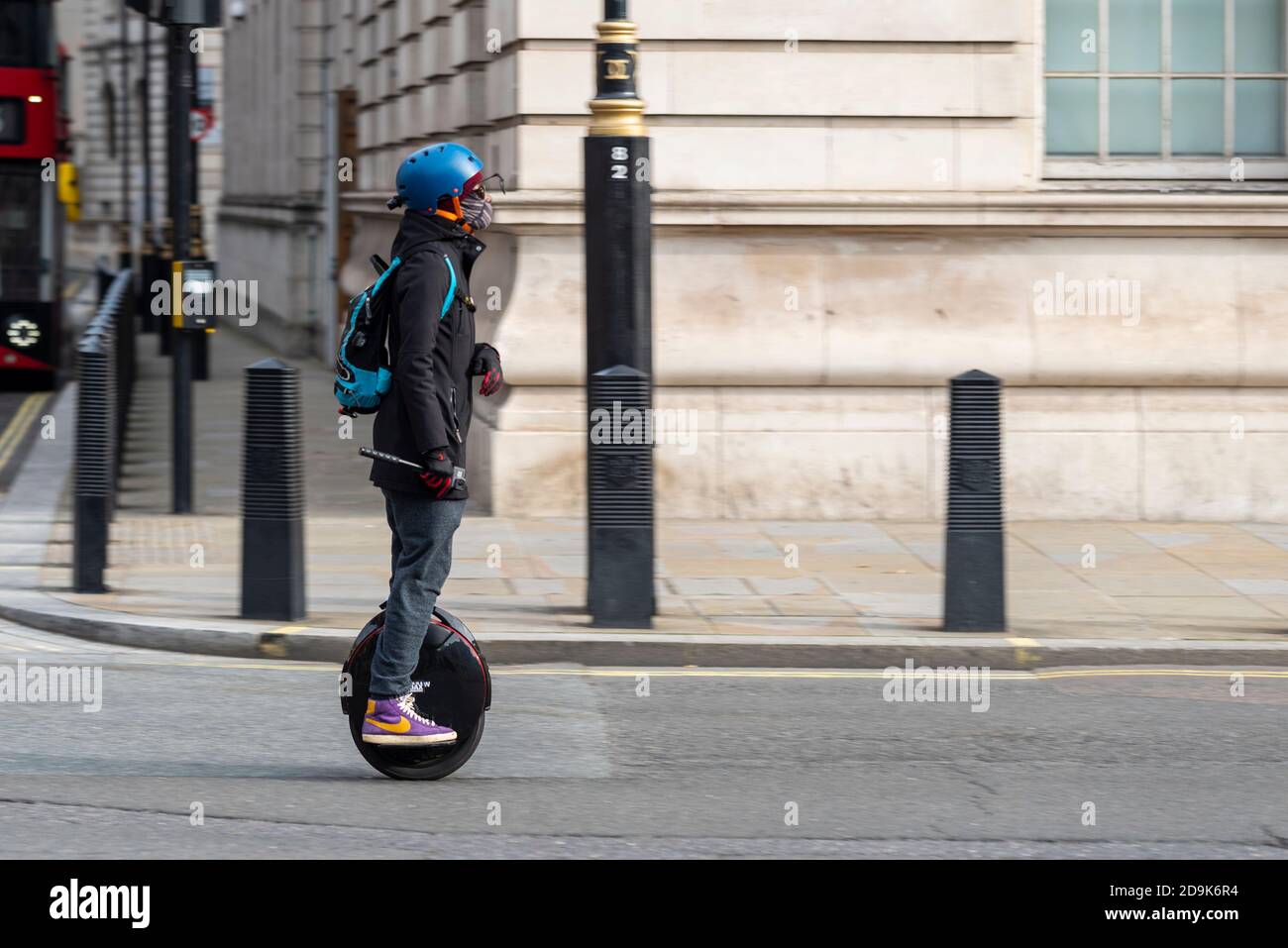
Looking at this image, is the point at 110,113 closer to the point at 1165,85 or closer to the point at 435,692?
the point at 1165,85

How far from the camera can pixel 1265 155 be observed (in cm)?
1326

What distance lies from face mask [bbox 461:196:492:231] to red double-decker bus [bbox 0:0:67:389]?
48.5 ft

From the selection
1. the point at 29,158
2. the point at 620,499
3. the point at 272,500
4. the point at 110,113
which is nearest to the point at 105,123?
the point at 110,113

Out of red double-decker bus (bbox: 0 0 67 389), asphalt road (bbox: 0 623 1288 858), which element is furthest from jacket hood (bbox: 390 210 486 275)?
red double-decker bus (bbox: 0 0 67 389)

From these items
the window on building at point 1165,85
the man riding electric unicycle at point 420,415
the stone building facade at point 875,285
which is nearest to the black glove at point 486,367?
the man riding electric unicycle at point 420,415

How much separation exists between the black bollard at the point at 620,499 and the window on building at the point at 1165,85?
500cm

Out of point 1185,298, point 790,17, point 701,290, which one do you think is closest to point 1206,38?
point 1185,298

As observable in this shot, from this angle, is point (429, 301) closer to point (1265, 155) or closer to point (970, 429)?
point (970, 429)

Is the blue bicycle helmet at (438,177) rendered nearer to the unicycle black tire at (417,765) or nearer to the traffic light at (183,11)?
the unicycle black tire at (417,765)

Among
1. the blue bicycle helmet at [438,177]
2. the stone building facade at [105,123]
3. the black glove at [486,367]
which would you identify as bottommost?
the black glove at [486,367]

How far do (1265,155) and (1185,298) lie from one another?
1.29 metres

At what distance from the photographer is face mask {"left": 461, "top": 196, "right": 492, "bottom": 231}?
6.17 meters

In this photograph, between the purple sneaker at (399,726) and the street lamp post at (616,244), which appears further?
the street lamp post at (616,244)

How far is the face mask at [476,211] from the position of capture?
20.2 ft
